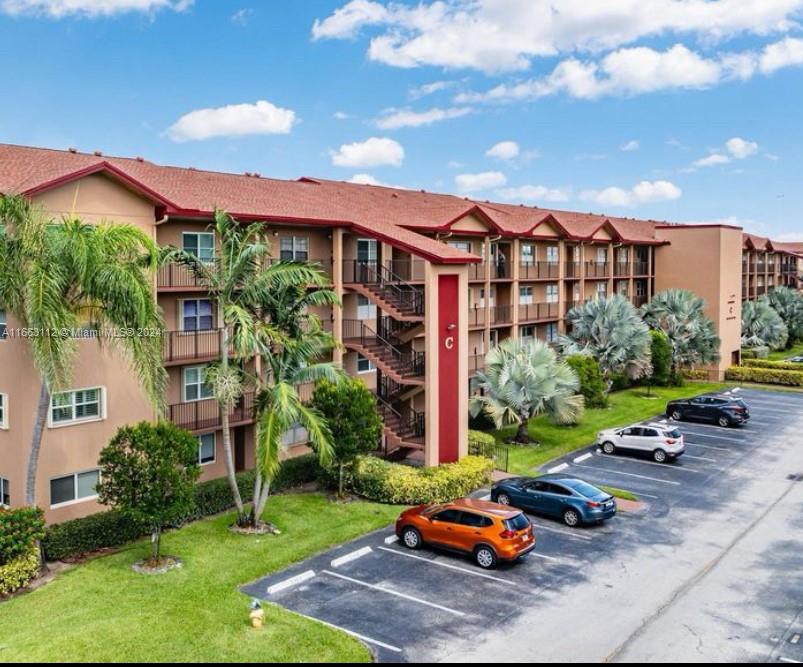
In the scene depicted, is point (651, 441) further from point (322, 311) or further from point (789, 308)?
point (789, 308)

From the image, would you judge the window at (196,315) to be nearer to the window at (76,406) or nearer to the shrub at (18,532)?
the window at (76,406)

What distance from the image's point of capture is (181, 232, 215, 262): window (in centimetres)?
2698

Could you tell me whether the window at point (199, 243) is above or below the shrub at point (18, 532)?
above

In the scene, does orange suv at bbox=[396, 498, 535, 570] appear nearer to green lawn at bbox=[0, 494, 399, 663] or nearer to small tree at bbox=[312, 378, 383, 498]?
green lawn at bbox=[0, 494, 399, 663]

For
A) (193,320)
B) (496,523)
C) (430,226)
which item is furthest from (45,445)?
(430,226)

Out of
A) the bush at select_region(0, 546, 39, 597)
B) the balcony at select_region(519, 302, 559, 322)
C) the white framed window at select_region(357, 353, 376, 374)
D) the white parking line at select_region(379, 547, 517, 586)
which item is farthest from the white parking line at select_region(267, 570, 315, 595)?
the balcony at select_region(519, 302, 559, 322)

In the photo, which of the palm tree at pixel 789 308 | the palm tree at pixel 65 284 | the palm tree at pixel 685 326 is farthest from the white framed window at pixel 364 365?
the palm tree at pixel 789 308

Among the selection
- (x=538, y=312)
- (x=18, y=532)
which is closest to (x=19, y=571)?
(x=18, y=532)

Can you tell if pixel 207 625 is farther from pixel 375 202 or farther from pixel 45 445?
pixel 375 202

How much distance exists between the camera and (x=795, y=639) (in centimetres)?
1653

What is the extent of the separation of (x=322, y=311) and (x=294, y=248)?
9.51ft

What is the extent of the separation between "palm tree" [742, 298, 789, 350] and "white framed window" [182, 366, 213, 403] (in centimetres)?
5257

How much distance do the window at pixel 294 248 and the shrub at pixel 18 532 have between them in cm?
1407

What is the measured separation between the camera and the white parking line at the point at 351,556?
2084 centimetres
